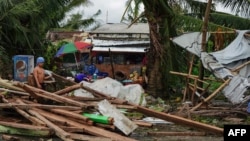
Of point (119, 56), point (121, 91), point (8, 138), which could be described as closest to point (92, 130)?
point (8, 138)

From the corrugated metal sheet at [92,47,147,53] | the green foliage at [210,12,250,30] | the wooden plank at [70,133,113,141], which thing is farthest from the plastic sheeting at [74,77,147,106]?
the corrugated metal sheet at [92,47,147,53]

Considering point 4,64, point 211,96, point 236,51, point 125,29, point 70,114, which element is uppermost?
point 125,29

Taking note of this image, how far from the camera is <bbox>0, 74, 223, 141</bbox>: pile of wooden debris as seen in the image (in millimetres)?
8281

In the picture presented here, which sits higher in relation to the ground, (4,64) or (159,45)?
(159,45)

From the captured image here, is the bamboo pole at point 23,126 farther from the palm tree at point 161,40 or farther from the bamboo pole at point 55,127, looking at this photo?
the palm tree at point 161,40

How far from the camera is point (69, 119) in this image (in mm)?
8812

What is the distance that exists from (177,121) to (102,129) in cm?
150

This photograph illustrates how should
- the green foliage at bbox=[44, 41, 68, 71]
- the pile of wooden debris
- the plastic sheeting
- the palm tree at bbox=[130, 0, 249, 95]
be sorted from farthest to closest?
the green foliage at bbox=[44, 41, 68, 71] < the palm tree at bbox=[130, 0, 249, 95] < the plastic sheeting < the pile of wooden debris

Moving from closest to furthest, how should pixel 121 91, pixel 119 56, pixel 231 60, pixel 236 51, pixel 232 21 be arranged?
1. pixel 231 60
2. pixel 236 51
3. pixel 121 91
4. pixel 232 21
5. pixel 119 56

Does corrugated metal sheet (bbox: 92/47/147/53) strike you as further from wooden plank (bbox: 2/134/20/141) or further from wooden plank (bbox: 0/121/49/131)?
wooden plank (bbox: 2/134/20/141)

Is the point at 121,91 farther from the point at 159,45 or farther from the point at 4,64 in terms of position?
the point at 4,64

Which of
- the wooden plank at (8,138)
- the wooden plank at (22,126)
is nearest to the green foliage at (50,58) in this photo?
the wooden plank at (22,126)

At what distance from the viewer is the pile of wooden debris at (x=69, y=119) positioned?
828 cm

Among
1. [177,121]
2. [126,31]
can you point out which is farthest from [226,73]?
[126,31]
